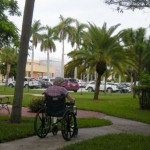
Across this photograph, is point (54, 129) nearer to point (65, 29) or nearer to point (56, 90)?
point (56, 90)

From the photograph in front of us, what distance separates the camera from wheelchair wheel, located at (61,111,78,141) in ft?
32.7

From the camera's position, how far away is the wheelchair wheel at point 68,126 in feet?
32.7

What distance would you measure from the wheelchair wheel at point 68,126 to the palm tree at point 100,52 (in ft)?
67.7

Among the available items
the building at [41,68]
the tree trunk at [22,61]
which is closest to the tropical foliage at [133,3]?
the tree trunk at [22,61]

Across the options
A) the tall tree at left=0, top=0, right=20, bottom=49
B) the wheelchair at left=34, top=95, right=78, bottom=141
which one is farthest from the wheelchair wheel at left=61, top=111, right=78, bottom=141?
the tall tree at left=0, top=0, right=20, bottom=49

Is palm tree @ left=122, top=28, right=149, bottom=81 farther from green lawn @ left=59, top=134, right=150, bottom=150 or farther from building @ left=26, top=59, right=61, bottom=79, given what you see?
building @ left=26, top=59, right=61, bottom=79

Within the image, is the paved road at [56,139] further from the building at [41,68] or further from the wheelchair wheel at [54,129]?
the building at [41,68]

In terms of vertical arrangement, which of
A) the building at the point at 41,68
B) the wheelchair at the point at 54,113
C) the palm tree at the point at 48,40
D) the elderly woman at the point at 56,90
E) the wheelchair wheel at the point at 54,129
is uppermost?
Result: the palm tree at the point at 48,40

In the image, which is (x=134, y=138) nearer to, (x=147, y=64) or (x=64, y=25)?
(x=147, y=64)

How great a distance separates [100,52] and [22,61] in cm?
1868

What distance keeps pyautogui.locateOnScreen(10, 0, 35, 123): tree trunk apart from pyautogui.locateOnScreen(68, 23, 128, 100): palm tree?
18.2 metres

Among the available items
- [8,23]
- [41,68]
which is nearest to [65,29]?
[41,68]

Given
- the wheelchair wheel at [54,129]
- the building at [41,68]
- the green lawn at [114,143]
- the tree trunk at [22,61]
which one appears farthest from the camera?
the building at [41,68]

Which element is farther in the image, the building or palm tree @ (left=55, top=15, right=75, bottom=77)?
the building
